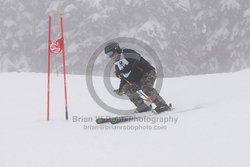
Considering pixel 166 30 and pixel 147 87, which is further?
pixel 166 30

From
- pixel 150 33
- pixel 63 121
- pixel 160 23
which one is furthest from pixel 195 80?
pixel 160 23

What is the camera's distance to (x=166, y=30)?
2620 centimetres

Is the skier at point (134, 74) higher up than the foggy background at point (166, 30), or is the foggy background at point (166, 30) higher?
the foggy background at point (166, 30)

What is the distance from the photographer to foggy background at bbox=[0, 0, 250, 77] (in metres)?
25.6

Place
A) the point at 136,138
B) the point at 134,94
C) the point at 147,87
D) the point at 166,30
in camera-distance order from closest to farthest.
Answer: the point at 136,138
the point at 147,87
the point at 134,94
the point at 166,30

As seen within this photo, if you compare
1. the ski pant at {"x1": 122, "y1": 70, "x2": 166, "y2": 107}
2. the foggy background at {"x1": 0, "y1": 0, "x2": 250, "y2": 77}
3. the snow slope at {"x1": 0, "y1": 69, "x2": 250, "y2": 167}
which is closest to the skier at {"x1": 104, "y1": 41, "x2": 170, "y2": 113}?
the ski pant at {"x1": 122, "y1": 70, "x2": 166, "y2": 107}

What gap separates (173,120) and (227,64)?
21744 mm

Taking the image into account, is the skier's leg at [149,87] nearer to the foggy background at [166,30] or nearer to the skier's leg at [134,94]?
the skier's leg at [134,94]

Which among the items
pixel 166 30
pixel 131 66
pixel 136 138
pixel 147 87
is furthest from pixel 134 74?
pixel 166 30

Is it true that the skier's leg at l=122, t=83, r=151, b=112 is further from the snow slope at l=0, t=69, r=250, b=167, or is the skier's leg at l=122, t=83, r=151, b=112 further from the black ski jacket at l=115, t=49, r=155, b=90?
the snow slope at l=0, t=69, r=250, b=167

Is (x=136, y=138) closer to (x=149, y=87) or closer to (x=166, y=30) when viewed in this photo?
(x=149, y=87)

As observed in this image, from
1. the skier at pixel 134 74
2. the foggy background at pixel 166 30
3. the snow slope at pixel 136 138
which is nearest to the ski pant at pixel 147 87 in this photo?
the skier at pixel 134 74

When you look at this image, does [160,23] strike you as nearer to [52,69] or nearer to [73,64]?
[73,64]

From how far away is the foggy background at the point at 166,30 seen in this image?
84.1ft
